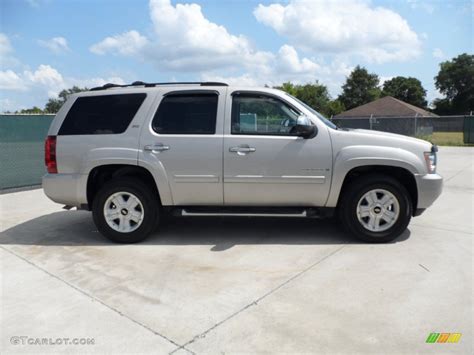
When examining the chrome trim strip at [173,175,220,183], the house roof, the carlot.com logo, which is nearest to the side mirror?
the chrome trim strip at [173,175,220,183]

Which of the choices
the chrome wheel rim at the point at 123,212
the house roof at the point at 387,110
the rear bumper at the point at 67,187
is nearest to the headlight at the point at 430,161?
the chrome wheel rim at the point at 123,212

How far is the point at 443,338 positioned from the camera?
2.79 m

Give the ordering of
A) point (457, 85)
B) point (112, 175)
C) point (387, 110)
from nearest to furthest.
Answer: point (112, 175) < point (387, 110) < point (457, 85)

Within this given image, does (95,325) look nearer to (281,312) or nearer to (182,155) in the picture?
(281,312)

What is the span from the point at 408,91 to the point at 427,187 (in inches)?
3451

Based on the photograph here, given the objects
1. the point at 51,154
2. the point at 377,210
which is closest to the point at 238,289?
the point at 377,210

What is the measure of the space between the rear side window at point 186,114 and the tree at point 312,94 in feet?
201

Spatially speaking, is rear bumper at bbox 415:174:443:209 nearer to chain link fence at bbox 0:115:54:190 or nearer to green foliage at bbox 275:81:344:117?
chain link fence at bbox 0:115:54:190

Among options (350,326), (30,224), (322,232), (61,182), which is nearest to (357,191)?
(322,232)

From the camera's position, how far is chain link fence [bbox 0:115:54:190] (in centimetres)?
834

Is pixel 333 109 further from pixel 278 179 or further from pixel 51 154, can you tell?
pixel 51 154

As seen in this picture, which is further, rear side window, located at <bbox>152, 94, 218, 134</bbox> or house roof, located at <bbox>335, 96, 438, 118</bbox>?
house roof, located at <bbox>335, 96, 438, 118</bbox>

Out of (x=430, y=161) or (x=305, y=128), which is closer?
(x=305, y=128)

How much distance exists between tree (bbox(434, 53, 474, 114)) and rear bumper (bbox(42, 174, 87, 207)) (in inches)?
3056
